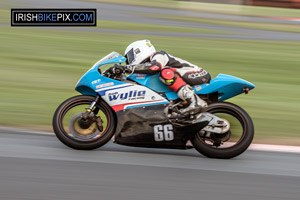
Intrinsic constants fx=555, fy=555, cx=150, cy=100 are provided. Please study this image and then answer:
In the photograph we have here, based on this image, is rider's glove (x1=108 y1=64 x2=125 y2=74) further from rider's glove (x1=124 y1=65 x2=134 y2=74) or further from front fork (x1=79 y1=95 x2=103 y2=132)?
front fork (x1=79 y1=95 x2=103 y2=132)

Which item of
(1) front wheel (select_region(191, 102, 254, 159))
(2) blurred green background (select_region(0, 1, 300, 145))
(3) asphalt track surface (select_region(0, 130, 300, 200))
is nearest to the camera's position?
(3) asphalt track surface (select_region(0, 130, 300, 200))

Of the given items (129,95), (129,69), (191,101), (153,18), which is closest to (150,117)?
(129,95)

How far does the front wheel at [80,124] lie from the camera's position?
7012mm

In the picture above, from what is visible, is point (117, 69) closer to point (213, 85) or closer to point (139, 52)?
point (139, 52)

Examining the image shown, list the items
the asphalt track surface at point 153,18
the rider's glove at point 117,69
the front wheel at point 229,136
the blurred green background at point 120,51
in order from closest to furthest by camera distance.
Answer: the front wheel at point 229,136
the rider's glove at point 117,69
the blurred green background at point 120,51
the asphalt track surface at point 153,18

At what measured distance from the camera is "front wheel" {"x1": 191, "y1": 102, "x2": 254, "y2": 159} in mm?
6836

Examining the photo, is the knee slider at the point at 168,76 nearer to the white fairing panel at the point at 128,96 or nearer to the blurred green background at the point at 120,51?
the white fairing panel at the point at 128,96

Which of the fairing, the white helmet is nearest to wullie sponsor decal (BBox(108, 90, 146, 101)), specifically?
the fairing

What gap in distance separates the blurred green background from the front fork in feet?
5.15

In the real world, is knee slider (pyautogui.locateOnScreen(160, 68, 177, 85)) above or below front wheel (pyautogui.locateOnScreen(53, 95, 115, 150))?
above

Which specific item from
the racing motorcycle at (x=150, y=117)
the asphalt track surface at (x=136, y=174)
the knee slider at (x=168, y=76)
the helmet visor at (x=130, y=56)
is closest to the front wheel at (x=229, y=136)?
the racing motorcycle at (x=150, y=117)

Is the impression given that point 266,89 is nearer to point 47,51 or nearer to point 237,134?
point 237,134

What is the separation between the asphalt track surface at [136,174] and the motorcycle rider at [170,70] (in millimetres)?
763

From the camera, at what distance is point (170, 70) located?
6953 mm
